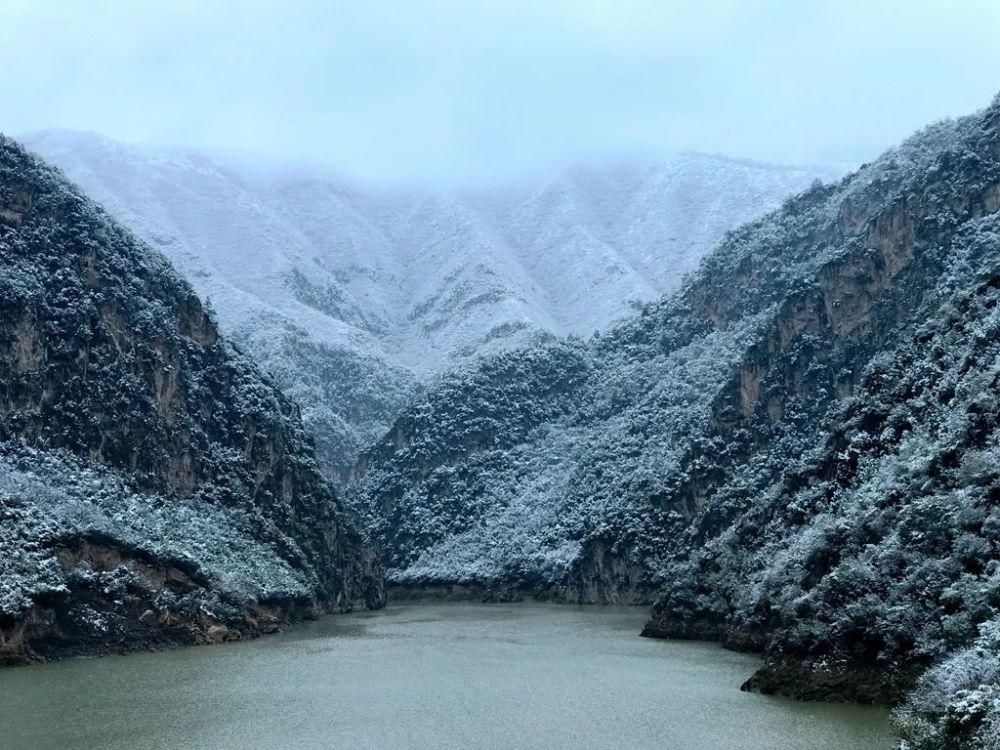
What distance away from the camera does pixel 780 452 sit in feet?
416

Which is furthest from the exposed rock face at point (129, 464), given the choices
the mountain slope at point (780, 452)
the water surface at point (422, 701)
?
the mountain slope at point (780, 452)

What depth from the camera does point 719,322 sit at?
565 feet

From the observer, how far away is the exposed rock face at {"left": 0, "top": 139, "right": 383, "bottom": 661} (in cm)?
9400

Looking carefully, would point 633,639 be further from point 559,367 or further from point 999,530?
point 559,367

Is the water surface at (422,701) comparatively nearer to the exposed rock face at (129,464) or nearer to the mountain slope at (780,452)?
the mountain slope at (780,452)

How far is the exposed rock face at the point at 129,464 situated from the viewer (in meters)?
94.0

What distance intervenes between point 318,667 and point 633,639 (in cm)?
2847

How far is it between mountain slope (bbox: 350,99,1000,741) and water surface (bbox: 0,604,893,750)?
5.48 meters

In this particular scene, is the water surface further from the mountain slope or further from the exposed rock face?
the exposed rock face

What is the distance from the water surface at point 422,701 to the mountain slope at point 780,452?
18.0 feet

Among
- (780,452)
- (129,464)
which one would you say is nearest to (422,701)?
(129,464)

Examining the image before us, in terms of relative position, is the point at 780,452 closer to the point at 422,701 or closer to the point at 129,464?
the point at 129,464

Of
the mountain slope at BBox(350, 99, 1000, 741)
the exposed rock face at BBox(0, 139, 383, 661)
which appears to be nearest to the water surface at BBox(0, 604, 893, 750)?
the mountain slope at BBox(350, 99, 1000, 741)

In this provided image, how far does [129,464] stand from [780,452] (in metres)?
64.0
